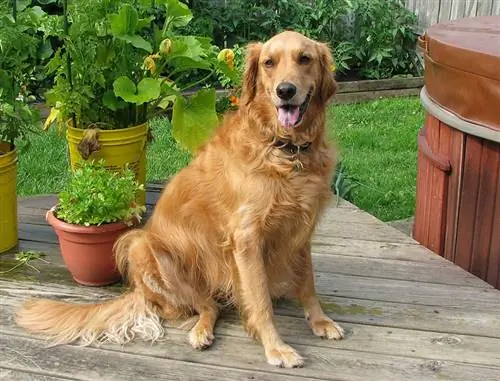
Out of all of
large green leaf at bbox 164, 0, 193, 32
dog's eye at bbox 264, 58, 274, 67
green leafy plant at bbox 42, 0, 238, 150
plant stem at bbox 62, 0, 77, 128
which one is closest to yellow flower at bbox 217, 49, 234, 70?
green leafy plant at bbox 42, 0, 238, 150

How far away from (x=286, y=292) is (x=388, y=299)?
1.52ft

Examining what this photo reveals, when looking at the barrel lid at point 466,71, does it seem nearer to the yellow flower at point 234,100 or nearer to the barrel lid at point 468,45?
the barrel lid at point 468,45

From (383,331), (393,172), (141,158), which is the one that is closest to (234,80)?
Answer: (141,158)

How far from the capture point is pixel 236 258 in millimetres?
2893

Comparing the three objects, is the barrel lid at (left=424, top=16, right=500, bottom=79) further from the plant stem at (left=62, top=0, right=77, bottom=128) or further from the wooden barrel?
the plant stem at (left=62, top=0, right=77, bottom=128)

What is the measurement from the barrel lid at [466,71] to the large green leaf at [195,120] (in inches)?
46.4

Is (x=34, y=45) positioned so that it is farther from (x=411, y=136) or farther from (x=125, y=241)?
(x=411, y=136)

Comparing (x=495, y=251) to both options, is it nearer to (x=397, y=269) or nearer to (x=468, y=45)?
(x=397, y=269)

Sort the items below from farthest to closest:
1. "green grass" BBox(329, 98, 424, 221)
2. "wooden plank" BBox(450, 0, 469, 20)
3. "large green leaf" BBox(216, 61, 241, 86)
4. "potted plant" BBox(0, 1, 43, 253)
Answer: "wooden plank" BBox(450, 0, 469, 20) → "green grass" BBox(329, 98, 424, 221) → "large green leaf" BBox(216, 61, 241, 86) → "potted plant" BBox(0, 1, 43, 253)

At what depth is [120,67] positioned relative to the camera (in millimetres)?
3920

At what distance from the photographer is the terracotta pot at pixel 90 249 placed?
327 cm

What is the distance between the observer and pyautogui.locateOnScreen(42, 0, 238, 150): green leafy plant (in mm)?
3730

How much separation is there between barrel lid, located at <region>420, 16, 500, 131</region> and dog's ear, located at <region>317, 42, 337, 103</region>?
2.93 feet

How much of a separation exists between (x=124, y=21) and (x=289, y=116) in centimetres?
131
